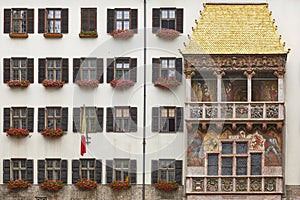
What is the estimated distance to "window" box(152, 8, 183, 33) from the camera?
138 feet

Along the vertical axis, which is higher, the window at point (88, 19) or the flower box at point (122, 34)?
the window at point (88, 19)

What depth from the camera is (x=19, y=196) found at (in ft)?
138

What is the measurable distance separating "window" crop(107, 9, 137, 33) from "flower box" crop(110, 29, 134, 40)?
1.01 feet

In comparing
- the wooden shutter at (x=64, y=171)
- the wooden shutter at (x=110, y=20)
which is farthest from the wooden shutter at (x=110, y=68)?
the wooden shutter at (x=64, y=171)

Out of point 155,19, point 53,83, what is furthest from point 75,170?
point 155,19

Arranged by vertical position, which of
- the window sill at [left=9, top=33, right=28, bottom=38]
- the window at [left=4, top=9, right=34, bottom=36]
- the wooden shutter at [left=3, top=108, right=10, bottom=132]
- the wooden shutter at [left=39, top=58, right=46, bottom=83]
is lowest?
the wooden shutter at [left=3, top=108, right=10, bottom=132]

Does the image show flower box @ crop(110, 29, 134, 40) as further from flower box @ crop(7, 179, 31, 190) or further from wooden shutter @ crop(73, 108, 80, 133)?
flower box @ crop(7, 179, 31, 190)

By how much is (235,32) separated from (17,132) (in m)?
11.5

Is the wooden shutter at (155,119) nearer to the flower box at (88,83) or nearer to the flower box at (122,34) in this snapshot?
the flower box at (88,83)

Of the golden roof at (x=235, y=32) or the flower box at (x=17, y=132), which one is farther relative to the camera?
the flower box at (x=17, y=132)

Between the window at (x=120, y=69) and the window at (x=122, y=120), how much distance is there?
1.50m

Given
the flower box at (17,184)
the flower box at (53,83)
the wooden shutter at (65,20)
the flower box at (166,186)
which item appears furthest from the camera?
the wooden shutter at (65,20)

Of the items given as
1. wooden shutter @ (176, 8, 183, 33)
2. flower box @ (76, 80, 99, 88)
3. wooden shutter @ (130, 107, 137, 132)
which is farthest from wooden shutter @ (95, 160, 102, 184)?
wooden shutter @ (176, 8, 183, 33)

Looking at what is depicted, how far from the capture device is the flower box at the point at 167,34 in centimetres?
4175
